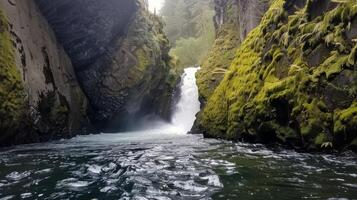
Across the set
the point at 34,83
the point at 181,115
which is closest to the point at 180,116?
the point at 181,115

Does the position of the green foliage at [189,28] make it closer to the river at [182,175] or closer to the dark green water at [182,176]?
the river at [182,175]

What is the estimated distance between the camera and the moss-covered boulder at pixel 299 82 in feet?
28.9

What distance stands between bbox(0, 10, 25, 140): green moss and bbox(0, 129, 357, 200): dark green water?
264cm

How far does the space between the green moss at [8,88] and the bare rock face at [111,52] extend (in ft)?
15.8

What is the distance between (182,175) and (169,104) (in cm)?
1998

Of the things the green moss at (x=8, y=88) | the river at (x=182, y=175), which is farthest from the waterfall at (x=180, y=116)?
the river at (x=182, y=175)

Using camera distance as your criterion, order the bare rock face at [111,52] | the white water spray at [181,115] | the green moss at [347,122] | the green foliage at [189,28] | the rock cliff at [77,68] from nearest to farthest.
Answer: the green moss at [347,122] < the rock cliff at [77,68] < the bare rock face at [111,52] < the white water spray at [181,115] < the green foliage at [189,28]

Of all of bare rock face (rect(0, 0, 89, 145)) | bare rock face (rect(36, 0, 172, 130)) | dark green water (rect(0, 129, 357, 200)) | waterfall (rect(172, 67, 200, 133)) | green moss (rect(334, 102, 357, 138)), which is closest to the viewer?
dark green water (rect(0, 129, 357, 200))

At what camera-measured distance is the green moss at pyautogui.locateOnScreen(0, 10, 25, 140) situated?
12055mm

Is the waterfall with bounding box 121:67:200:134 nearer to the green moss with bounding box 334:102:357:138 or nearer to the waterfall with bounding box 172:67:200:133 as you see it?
the waterfall with bounding box 172:67:200:133

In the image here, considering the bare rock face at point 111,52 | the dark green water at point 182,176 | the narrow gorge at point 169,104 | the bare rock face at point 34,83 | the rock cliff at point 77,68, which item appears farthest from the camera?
the bare rock face at point 111,52

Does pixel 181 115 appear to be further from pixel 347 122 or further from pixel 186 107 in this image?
pixel 347 122

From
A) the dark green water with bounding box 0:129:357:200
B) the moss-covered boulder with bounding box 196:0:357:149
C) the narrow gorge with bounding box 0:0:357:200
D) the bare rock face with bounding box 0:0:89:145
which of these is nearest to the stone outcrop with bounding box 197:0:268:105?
the narrow gorge with bounding box 0:0:357:200

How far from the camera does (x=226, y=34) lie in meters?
25.3
